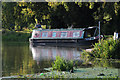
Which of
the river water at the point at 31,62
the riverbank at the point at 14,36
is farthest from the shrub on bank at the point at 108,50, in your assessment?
the riverbank at the point at 14,36

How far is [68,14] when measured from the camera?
127 feet

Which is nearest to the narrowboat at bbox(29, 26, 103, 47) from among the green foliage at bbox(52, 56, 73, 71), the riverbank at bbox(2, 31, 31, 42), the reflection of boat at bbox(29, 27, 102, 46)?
the reflection of boat at bbox(29, 27, 102, 46)

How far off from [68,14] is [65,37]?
2.78 meters

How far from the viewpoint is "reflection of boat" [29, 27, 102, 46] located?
36778 mm

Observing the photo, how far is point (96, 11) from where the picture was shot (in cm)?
4178

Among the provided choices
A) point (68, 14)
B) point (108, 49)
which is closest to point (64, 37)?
point (68, 14)

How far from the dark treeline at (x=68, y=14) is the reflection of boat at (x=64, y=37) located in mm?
1252

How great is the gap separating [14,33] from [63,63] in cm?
4444

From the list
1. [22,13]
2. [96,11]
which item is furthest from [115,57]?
[22,13]

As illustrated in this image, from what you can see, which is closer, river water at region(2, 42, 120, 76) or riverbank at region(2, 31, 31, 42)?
river water at region(2, 42, 120, 76)

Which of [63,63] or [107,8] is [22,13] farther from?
[63,63]

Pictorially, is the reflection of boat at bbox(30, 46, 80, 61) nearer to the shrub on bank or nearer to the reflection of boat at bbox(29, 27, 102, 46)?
the shrub on bank

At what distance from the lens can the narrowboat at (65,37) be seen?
36688 millimetres

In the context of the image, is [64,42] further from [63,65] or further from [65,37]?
[63,65]
